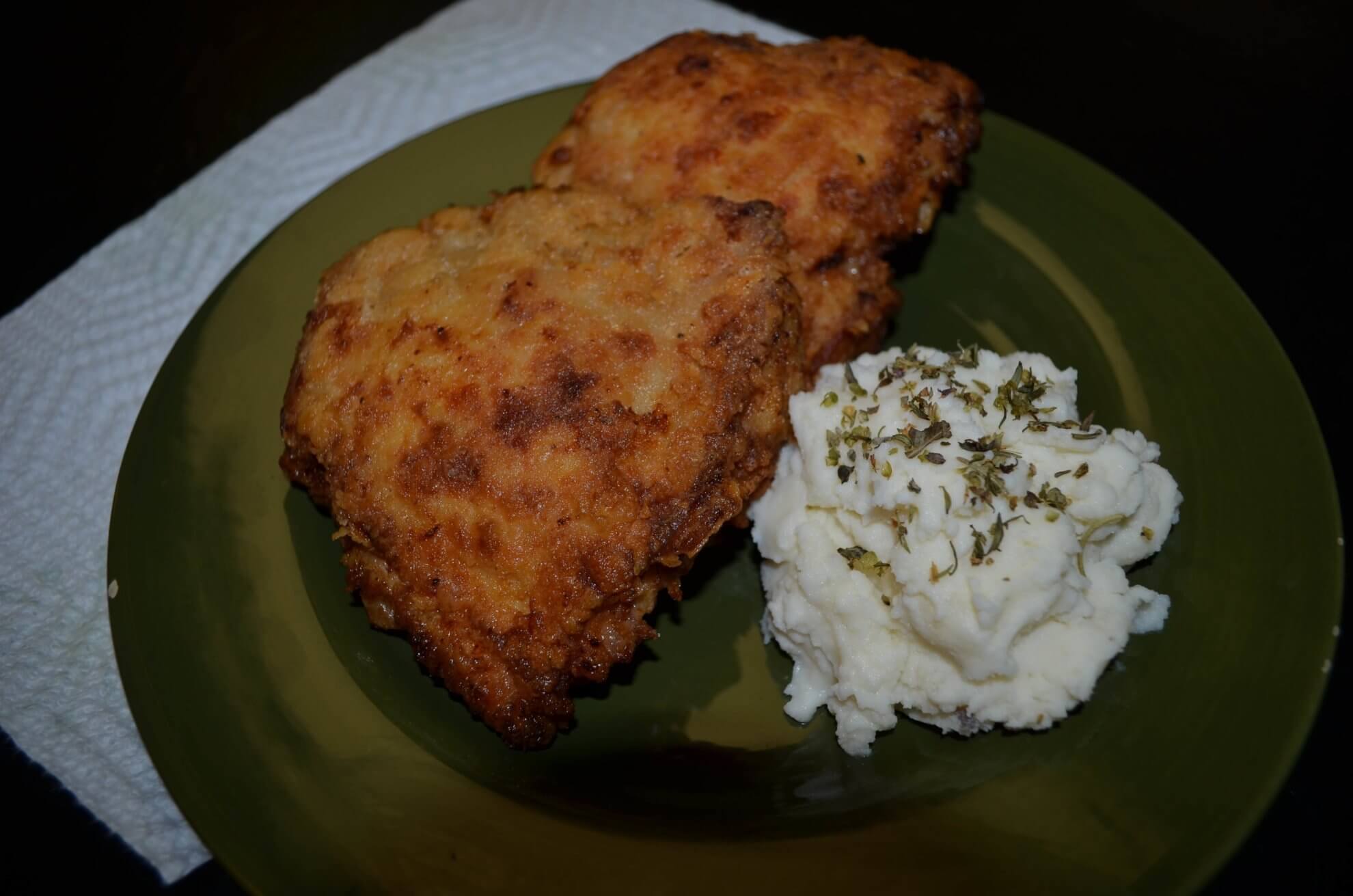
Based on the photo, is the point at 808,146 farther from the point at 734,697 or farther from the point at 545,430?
the point at 734,697

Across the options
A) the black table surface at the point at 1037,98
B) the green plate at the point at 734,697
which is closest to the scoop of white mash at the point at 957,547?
the green plate at the point at 734,697

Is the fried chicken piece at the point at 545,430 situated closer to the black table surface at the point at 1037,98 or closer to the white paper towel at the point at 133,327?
the white paper towel at the point at 133,327

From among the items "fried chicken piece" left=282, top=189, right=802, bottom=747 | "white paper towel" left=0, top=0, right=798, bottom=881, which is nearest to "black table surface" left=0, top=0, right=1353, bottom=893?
"white paper towel" left=0, top=0, right=798, bottom=881

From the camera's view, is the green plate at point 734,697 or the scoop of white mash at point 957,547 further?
the scoop of white mash at point 957,547

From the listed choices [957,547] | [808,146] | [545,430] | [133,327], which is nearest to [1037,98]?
[808,146]

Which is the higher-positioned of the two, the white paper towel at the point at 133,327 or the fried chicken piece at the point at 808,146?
the fried chicken piece at the point at 808,146

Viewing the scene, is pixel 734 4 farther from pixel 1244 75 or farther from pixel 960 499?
pixel 960 499
